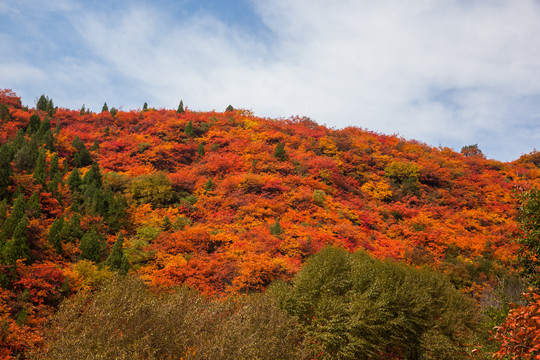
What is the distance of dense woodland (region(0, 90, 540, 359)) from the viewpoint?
33.7 feet

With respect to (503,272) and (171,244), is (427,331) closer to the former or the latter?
(503,272)

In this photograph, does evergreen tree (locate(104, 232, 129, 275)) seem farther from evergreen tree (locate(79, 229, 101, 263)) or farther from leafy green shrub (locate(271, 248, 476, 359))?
leafy green shrub (locate(271, 248, 476, 359))

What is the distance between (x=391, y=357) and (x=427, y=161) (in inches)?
1711

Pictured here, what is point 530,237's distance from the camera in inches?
309

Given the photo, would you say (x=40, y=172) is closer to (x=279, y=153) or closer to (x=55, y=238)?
(x=55, y=238)

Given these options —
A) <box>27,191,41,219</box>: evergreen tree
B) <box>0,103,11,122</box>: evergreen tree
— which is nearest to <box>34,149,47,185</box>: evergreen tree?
<box>27,191,41,219</box>: evergreen tree

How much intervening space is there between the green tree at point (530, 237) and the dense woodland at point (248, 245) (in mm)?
52

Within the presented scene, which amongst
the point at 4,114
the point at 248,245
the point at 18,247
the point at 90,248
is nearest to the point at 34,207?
the point at 90,248

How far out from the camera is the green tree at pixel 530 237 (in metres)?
7.76

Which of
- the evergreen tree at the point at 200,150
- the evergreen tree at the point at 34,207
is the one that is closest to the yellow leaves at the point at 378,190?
the evergreen tree at the point at 200,150

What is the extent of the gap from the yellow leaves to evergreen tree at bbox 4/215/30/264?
39244 mm

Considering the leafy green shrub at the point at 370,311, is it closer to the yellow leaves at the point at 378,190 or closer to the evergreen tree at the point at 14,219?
the evergreen tree at the point at 14,219

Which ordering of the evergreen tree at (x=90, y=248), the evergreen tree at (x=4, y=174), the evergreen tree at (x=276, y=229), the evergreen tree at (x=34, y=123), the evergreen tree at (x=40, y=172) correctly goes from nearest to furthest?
1. the evergreen tree at (x=90, y=248)
2. the evergreen tree at (x=4, y=174)
3. the evergreen tree at (x=276, y=229)
4. the evergreen tree at (x=40, y=172)
5. the evergreen tree at (x=34, y=123)

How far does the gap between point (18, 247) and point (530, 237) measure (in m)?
24.9
